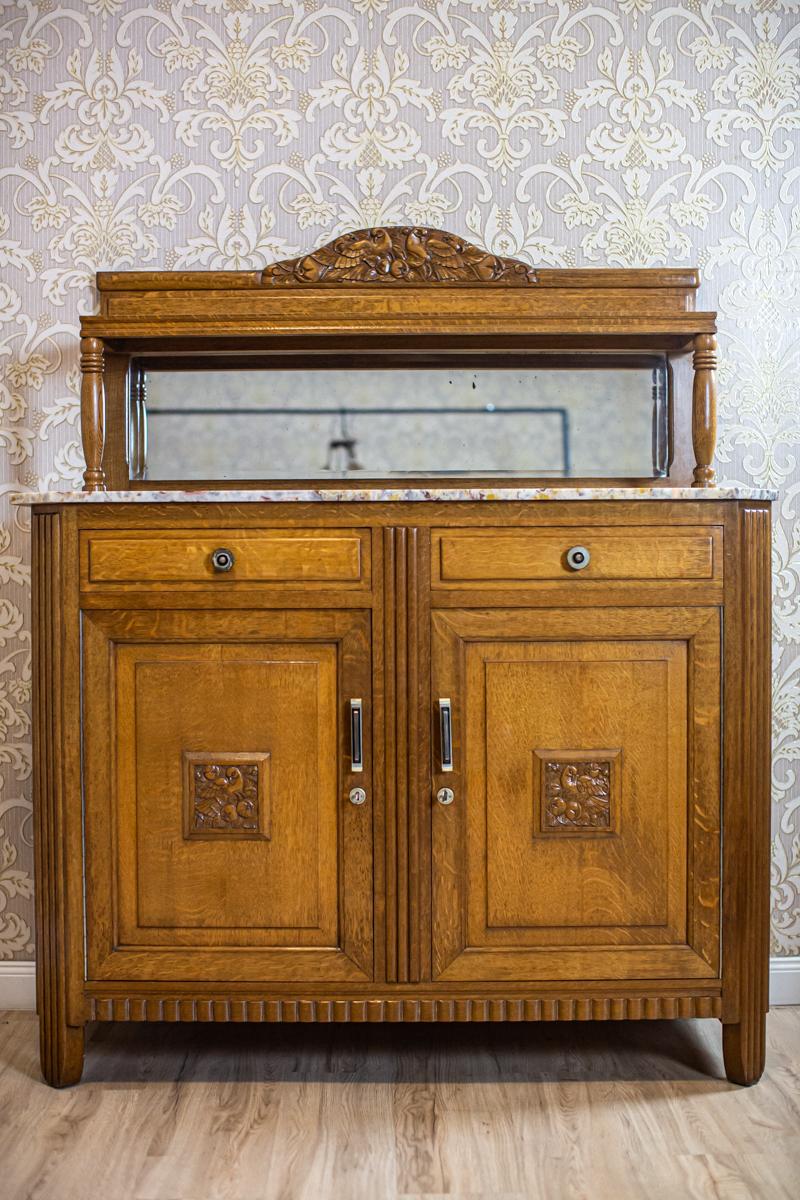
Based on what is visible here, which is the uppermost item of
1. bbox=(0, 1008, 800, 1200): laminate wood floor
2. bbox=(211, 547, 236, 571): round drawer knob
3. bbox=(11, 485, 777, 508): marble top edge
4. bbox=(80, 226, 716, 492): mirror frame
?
bbox=(80, 226, 716, 492): mirror frame

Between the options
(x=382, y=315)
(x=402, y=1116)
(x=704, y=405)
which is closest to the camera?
(x=402, y=1116)

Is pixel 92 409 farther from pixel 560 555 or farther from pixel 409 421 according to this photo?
pixel 560 555

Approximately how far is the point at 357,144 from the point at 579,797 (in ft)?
4.51

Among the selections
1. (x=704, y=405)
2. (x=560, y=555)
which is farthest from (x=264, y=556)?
(x=704, y=405)

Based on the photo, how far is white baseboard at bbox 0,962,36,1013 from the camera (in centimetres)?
194

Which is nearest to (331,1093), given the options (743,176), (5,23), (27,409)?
(27,409)

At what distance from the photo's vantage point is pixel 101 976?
5.10ft

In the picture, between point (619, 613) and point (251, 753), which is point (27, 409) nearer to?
point (251, 753)

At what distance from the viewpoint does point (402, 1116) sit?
150 cm

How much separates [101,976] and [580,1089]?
2.70 ft

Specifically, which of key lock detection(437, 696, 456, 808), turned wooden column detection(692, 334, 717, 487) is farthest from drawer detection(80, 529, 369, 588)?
turned wooden column detection(692, 334, 717, 487)

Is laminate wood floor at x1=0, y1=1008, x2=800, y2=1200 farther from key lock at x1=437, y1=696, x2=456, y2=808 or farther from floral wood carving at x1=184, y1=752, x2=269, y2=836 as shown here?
key lock at x1=437, y1=696, x2=456, y2=808

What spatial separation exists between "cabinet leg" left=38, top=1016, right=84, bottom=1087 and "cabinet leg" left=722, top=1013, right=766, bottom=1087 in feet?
3.60

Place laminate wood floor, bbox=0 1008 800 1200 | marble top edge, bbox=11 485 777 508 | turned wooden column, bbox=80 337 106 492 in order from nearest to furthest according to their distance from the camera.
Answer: laminate wood floor, bbox=0 1008 800 1200 < marble top edge, bbox=11 485 777 508 < turned wooden column, bbox=80 337 106 492
